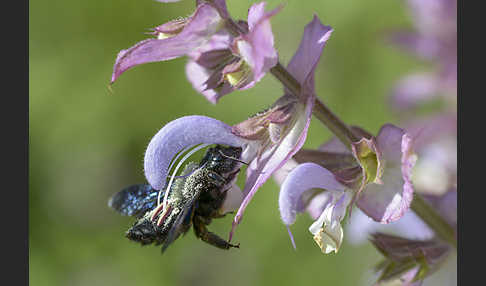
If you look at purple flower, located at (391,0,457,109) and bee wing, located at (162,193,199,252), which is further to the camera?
purple flower, located at (391,0,457,109)

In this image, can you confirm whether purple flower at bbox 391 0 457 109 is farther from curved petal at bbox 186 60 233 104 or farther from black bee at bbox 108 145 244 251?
black bee at bbox 108 145 244 251

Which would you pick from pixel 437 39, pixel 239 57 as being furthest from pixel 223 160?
pixel 437 39

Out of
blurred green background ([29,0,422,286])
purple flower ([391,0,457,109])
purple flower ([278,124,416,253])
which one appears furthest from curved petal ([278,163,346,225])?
blurred green background ([29,0,422,286])

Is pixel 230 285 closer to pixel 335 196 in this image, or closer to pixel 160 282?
pixel 160 282

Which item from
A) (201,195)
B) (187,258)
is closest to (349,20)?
(187,258)

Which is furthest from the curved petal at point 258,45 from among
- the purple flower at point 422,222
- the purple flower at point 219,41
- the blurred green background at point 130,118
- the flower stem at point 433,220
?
the blurred green background at point 130,118
